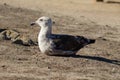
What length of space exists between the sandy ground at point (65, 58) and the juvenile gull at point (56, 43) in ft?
0.51

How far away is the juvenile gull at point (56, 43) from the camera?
1082cm

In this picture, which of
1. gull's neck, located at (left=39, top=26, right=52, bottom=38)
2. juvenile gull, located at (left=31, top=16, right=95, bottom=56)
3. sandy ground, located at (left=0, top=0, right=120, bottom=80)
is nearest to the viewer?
sandy ground, located at (left=0, top=0, right=120, bottom=80)

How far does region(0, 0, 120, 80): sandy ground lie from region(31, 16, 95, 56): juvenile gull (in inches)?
6.1

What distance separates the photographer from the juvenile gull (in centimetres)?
1082

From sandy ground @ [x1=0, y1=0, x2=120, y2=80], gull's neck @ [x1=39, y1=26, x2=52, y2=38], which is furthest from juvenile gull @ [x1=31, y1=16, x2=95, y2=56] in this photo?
sandy ground @ [x1=0, y1=0, x2=120, y2=80]

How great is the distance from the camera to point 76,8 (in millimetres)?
22969

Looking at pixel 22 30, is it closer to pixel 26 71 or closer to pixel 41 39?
pixel 41 39

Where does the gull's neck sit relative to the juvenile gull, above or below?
above

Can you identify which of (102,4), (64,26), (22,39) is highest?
(22,39)

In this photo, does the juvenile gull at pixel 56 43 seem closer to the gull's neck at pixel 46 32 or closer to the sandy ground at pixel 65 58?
the gull's neck at pixel 46 32

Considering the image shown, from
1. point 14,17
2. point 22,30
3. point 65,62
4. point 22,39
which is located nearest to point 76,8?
point 14,17

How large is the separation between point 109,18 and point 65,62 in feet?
33.8

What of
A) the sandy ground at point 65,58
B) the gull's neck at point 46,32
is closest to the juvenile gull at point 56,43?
the gull's neck at point 46,32

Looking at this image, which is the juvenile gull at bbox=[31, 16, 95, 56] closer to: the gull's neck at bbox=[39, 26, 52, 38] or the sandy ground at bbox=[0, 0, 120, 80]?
the gull's neck at bbox=[39, 26, 52, 38]
